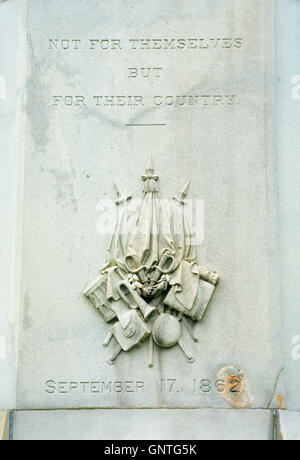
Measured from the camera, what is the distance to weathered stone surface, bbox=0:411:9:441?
8.93 metres

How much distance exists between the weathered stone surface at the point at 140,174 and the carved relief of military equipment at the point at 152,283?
109mm

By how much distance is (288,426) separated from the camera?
8.97 meters

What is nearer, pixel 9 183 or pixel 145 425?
pixel 145 425

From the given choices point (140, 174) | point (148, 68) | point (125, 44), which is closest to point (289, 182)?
point (140, 174)

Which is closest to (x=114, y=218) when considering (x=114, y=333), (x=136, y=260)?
(x=136, y=260)

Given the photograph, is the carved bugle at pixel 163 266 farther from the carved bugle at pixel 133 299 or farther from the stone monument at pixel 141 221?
the carved bugle at pixel 133 299

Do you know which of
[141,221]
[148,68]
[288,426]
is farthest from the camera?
[148,68]

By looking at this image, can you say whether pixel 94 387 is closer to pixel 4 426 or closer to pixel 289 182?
pixel 4 426

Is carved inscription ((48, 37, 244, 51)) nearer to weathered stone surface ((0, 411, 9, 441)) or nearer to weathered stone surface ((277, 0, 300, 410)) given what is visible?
weathered stone surface ((277, 0, 300, 410))

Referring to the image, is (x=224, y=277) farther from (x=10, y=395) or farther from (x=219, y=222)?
(x=10, y=395)

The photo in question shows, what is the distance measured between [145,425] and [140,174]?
2248 mm

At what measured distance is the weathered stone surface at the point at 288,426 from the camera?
8.91m

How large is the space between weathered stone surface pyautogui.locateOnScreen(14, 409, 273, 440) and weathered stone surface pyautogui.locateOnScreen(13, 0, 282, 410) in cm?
11

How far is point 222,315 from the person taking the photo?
9.33 meters
